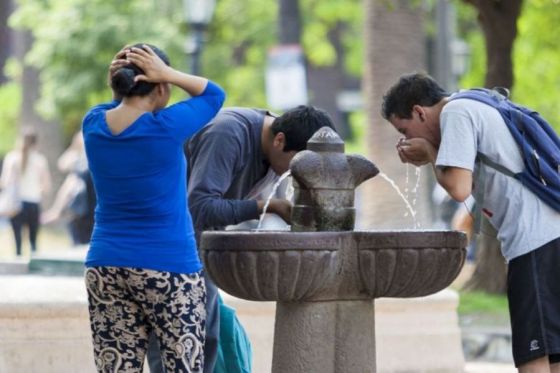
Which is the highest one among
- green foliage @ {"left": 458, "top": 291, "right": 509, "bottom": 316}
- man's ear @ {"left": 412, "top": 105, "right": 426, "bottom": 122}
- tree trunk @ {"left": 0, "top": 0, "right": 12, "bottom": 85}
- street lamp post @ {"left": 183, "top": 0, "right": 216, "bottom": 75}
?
tree trunk @ {"left": 0, "top": 0, "right": 12, "bottom": 85}

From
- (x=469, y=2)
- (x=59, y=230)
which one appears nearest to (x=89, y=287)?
(x=469, y=2)

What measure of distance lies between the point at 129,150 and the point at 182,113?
0.76 ft

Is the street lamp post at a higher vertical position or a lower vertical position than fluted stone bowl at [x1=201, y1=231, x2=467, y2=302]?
higher

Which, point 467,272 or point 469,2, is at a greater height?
point 469,2

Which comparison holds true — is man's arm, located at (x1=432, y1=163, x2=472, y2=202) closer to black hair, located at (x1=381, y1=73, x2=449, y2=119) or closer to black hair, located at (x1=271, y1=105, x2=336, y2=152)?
black hair, located at (x1=381, y1=73, x2=449, y2=119)

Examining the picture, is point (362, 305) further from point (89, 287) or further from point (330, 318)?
point (89, 287)

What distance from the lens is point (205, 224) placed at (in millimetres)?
6422

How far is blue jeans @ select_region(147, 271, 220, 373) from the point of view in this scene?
640 cm

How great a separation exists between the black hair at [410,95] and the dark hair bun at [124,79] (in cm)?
117

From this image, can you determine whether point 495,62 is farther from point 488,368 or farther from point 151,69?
point 151,69

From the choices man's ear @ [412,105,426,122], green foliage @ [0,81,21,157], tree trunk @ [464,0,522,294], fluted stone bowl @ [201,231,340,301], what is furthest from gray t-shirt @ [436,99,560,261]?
green foliage @ [0,81,21,157]

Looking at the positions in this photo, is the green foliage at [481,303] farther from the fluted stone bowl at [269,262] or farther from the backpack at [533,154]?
the fluted stone bowl at [269,262]

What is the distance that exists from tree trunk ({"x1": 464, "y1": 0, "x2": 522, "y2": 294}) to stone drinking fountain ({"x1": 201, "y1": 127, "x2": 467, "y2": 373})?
773 cm

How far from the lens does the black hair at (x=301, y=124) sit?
252 inches
